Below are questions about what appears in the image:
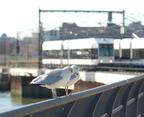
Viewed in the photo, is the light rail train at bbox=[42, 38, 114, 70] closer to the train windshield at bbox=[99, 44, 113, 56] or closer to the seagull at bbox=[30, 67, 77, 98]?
the train windshield at bbox=[99, 44, 113, 56]

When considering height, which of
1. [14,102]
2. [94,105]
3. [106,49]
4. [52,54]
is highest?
[106,49]

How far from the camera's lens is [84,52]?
41.9 metres

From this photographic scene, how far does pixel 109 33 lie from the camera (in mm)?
93188

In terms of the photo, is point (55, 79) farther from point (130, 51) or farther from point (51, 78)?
point (130, 51)

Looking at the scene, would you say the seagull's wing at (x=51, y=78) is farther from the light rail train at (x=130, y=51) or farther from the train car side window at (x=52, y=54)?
the train car side window at (x=52, y=54)

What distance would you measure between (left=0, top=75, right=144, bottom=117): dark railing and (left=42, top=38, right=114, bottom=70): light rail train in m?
31.6

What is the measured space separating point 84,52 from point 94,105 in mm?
35813

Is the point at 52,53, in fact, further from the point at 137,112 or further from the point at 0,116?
the point at 0,116

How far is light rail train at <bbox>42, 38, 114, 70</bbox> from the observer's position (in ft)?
136

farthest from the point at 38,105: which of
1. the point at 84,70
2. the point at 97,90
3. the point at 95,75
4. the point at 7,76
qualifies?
the point at 7,76

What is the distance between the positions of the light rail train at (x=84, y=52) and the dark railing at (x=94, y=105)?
104ft

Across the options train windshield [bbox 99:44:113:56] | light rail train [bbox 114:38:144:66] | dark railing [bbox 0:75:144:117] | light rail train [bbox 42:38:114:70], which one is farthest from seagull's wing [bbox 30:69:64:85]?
train windshield [bbox 99:44:113:56]

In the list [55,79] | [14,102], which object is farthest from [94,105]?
[14,102]

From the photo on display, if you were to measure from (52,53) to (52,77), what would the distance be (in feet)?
137
